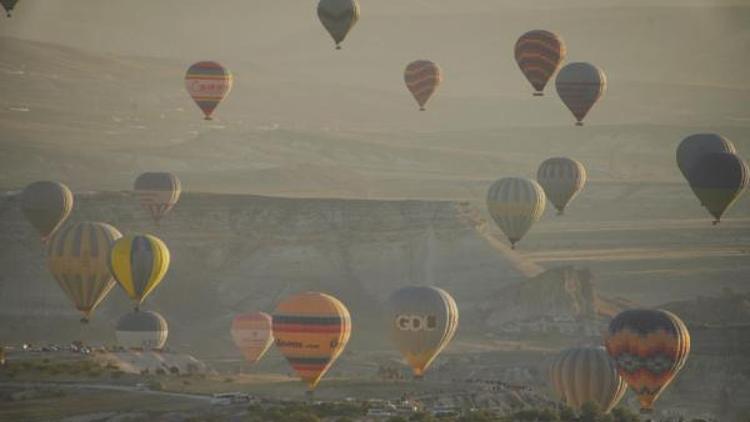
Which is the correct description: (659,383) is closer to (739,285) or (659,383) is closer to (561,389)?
(561,389)

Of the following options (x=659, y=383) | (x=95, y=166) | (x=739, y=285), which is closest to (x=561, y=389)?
(x=659, y=383)

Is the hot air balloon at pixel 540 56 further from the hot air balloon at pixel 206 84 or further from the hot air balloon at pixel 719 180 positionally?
the hot air balloon at pixel 206 84

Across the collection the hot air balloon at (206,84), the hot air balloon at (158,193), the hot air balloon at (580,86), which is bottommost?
the hot air balloon at (158,193)

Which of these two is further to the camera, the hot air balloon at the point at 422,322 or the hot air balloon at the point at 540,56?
the hot air balloon at the point at 540,56

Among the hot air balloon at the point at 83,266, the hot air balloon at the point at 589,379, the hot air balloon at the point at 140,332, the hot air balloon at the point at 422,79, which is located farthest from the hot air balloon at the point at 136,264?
the hot air balloon at the point at 422,79

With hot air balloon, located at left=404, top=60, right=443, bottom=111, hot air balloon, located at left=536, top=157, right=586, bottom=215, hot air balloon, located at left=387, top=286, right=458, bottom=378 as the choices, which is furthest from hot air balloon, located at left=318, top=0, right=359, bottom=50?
hot air balloon, located at left=387, top=286, right=458, bottom=378

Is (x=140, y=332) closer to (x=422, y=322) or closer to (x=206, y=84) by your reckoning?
(x=422, y=322)

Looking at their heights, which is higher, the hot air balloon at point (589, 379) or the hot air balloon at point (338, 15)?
the hot air balloon at point (338, 15)
